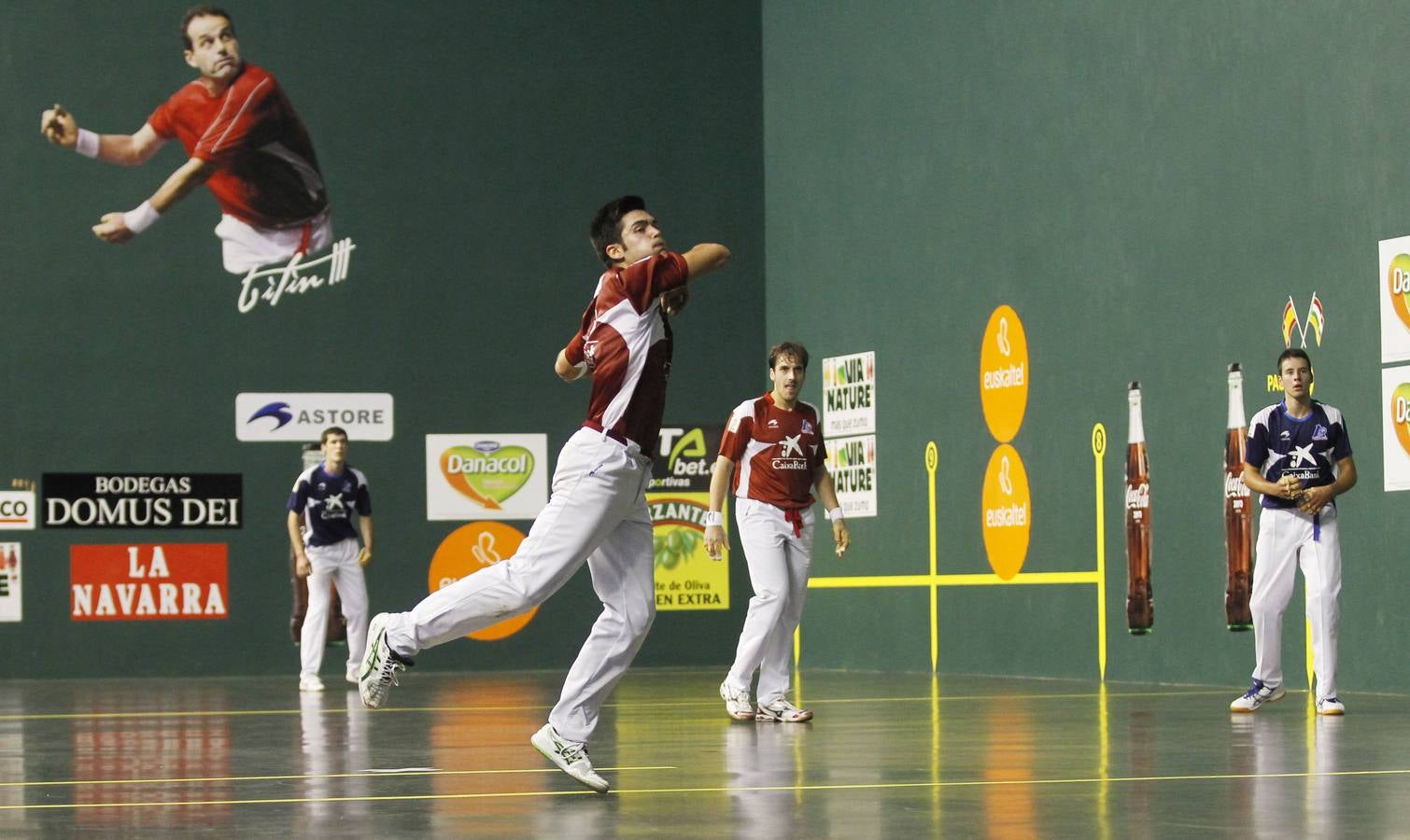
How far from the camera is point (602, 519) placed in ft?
19.3

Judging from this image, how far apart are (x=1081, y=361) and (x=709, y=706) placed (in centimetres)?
394

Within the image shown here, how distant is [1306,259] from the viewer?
11367 millimetres

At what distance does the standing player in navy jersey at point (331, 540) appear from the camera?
554 inches

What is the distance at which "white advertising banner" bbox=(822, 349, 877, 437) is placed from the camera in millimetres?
15917

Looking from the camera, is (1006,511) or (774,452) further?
(1006,511)

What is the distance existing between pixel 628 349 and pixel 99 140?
37.8 ft

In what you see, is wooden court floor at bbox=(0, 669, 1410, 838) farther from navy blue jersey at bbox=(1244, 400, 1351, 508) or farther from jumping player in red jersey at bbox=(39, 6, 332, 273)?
jumping player in red jersey at bbox=(39, 6, 332, 273)

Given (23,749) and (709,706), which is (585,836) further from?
(709,706)

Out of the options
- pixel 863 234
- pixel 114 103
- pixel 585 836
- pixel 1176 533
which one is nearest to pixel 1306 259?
pixel 1176 533

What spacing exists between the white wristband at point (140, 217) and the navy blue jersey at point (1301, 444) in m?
9.89

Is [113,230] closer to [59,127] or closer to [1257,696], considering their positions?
[59,127]

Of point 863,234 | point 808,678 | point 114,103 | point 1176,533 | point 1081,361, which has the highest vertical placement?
point 114,103

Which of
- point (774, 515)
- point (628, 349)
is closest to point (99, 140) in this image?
point (774, 515)

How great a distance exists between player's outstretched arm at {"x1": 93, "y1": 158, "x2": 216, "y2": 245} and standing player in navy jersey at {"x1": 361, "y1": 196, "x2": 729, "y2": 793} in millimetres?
11027
